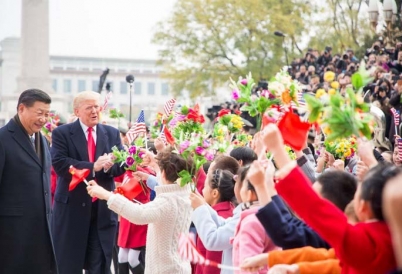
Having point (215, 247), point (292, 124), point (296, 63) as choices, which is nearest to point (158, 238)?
point (215, 247)

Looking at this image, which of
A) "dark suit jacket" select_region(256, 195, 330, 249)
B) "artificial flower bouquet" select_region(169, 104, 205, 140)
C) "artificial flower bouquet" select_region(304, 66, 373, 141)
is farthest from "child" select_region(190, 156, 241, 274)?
"artificial flower bouquet" select_region(304, 66, 373, 141)

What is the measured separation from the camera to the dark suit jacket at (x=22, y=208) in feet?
26.4

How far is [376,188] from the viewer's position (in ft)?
13.5

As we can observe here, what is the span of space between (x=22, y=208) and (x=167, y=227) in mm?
1534

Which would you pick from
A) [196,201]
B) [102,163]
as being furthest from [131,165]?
[196,201]

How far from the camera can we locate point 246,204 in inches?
239

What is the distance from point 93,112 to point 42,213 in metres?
1.92

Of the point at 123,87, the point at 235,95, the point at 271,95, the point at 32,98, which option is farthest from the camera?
the point at 123,87

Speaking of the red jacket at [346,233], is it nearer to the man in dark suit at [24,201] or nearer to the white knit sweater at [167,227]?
the white knit sweater at [167,227]

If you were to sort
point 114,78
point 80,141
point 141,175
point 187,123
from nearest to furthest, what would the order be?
point 187,123 → point 141,175 → point 80,141 → point 114,78

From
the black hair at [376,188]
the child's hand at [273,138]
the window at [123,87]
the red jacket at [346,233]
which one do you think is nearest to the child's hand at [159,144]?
the child's hand at [273,138]

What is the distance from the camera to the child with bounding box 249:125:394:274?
3998mm

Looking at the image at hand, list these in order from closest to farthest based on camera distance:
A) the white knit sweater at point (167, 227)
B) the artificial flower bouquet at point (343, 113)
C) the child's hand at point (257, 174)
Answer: the artificial flower bouquet at point (343, 113)
the child's hand at point (257, 174)
the white knit sweater at point (167, 227)

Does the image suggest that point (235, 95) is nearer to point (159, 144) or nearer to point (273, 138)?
point (159, 144)
